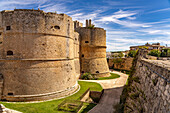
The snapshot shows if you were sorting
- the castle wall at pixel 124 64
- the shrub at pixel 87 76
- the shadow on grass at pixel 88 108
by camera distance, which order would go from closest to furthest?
the shadow on grass at pixel 88 108, the shrub at pixel 87 76, the castle wall at pixel 124 64

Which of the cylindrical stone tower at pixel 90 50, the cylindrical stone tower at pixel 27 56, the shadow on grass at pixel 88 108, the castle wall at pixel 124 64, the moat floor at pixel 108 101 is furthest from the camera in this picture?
the castle wall at pixel 124 64

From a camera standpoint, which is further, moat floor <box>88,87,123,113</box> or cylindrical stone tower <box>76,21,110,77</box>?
cylindrical stone tower <box>76,21,110,77</box>

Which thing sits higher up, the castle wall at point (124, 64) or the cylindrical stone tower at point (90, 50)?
the cylindrical stone tower at point (90, 50)

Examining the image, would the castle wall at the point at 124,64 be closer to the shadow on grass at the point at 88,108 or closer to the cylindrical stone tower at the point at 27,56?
the shadow on grass at the point at 88,108

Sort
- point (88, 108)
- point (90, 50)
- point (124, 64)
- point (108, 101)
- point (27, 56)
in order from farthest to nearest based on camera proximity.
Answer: point (124, 64) → point (90, 50) → point (108, 101) → point (27, 56) → point (88, 108)

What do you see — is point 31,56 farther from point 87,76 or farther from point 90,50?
point 90,50

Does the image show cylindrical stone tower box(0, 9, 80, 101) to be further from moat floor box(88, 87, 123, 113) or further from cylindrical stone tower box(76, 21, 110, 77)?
cylindrical stone tower box(76, 21, 110, 77)

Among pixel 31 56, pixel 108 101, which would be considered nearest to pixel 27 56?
pixel 31 56

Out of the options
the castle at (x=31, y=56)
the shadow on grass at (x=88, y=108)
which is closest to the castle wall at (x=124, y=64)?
the shadow on grass at (x=88, y=108)

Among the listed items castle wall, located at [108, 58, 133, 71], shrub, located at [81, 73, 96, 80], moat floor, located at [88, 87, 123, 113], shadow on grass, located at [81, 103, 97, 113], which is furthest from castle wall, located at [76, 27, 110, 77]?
castle wall, located at [108, 58, 133, 71]

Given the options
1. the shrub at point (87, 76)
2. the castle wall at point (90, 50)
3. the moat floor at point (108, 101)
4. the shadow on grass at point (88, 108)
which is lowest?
the moat floor at point (108, 101)

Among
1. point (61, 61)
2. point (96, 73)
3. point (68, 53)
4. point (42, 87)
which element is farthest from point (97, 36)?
point (42, 87)

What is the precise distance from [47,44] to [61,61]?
9.59 ft

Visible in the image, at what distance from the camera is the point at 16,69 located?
1373 cm
